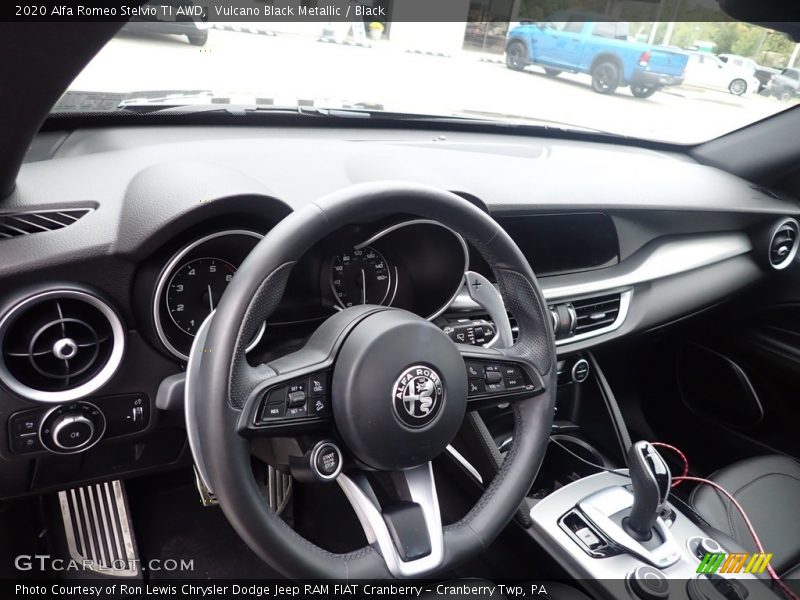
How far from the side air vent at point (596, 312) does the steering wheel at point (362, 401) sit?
0.79 meters

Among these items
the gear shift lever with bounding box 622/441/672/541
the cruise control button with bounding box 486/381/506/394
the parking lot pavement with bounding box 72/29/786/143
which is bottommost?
the gear shift lever with bounding box 622/441/672/541

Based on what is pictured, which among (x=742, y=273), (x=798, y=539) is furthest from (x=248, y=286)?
(x=742, y=273)

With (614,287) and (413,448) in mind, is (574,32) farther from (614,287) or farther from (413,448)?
(413,448)

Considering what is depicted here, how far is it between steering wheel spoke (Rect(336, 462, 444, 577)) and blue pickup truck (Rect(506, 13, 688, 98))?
1961mm

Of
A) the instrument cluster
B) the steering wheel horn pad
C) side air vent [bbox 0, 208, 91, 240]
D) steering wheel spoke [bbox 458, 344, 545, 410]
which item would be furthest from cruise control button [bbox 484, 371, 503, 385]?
side air vent [bbox 0, 208, 91, 240]

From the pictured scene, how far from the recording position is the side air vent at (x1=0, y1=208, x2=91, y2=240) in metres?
1.18

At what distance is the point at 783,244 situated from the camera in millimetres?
2555

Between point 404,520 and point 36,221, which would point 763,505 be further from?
point 36,221

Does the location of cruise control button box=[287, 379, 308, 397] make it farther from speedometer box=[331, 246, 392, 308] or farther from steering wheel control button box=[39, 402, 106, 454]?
steering wheel control button box=[39, 402, 106, 454]

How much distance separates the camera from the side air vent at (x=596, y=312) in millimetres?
1978

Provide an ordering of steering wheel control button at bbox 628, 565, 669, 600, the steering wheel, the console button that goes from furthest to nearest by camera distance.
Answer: the console button → steering wheel control button at bbox 628, 565, 669, 600 → the steering wheel

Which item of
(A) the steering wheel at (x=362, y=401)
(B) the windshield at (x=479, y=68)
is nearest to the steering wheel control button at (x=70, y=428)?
(A) the steering wheel at (x=362, y=401)

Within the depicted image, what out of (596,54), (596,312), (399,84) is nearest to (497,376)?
(596,312)

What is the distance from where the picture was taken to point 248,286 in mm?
982
